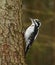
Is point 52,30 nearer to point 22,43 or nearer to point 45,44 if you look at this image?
point 45,44

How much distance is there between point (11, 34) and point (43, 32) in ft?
28.9

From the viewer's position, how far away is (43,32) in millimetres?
15375

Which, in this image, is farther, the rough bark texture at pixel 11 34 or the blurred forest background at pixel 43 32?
the blurred forest background at pixel 43 32

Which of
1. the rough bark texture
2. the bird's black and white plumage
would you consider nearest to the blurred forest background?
the bird's black and white plumage

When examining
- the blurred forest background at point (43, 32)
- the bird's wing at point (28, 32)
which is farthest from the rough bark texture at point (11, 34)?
the blurred forest background at point (43, 32)

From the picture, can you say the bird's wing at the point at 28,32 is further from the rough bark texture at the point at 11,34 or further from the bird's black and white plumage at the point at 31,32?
the rough bark texture at the point at 11,34

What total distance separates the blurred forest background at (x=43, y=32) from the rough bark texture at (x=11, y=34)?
742cm

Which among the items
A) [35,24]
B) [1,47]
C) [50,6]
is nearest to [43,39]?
[50,6]

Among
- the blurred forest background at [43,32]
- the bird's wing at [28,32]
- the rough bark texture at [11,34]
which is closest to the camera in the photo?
the rough bark texture at [11,34]

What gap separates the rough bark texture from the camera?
6.51m

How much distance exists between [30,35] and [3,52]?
98cm

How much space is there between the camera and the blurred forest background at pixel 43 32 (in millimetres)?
14582

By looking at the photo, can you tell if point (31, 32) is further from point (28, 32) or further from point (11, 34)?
point (11, 34)

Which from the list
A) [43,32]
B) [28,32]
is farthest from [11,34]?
[43,32]
